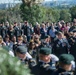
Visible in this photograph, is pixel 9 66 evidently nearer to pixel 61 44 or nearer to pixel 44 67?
pixel 44 67

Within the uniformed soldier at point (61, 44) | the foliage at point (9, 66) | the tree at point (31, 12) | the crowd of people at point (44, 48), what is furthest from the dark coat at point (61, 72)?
the tree at point (31, 12)

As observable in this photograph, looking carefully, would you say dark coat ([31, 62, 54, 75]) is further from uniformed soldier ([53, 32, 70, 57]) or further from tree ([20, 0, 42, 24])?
tree ([20, 0, 42, 24])

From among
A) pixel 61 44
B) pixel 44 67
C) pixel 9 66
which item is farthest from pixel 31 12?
pixel 9 66

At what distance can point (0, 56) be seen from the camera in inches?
50.8

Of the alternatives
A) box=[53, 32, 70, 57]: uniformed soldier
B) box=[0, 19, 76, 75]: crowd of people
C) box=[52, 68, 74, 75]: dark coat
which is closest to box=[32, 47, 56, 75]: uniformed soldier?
box=[0, 19, 76, 75]: crowd of people

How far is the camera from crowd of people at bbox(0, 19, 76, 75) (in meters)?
5.62

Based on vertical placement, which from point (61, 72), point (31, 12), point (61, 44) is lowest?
point (61, 72)

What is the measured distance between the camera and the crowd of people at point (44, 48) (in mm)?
5620

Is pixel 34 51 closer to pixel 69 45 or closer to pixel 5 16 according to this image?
pixel 69 45

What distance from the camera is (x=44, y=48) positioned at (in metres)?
6.78

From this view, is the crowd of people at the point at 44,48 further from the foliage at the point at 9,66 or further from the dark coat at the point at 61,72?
the foliage at the point at 9,66

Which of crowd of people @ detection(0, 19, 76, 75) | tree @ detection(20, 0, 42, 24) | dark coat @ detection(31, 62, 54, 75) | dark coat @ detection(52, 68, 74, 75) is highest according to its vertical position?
tree @ detection(20, 0, 42, 24)

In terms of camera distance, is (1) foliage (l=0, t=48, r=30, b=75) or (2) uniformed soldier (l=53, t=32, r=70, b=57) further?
(2) uniformed soldier (l=53, t=32, r=70, b=57)

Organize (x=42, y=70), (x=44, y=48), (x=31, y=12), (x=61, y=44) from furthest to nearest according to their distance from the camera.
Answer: (x=31, y=12)
(x=61, y=44)
(x=44, y=48)
(x=42, y=70)
